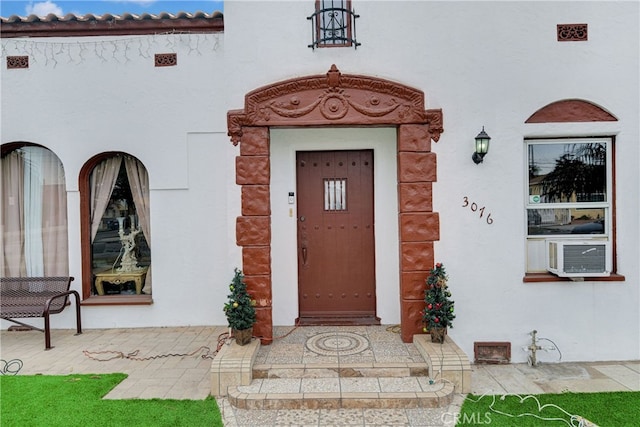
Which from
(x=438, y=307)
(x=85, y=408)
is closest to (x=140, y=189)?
(x=85, y=408)

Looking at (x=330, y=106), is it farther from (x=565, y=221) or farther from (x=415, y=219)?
(x=565, y=221)

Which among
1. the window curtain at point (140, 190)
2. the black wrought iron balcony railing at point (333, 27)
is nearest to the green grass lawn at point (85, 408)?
the window curtain at point (140, 190)

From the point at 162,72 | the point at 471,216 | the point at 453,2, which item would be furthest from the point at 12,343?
the point at 453,2

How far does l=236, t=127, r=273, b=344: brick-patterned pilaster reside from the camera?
14.0 feet

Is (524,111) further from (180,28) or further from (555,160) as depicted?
(180,28)

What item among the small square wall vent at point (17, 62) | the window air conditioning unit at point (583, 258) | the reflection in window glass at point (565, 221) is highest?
the small square wall vent at point (17, 62)

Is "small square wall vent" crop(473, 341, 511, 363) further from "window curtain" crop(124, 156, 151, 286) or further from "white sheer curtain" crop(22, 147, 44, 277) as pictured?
"white sheer curtain" crop(22, 147, 44, 277)

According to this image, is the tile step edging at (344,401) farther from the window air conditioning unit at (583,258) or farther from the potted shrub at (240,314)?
the window air conditioning unit at (583,258)

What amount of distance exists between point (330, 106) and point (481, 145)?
170 cm

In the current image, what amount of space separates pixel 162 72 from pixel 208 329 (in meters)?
3.80

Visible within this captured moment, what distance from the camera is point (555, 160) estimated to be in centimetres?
454

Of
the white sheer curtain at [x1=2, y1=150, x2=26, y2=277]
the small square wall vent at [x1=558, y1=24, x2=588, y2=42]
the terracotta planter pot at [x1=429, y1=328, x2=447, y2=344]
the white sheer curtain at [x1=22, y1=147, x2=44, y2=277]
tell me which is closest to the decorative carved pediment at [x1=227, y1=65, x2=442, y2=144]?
the small square wall vent at [x1=558, y1=24, x2=588, y2=42]

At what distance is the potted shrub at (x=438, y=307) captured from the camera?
3967mm

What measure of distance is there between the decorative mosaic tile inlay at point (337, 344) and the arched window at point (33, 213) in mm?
4111
